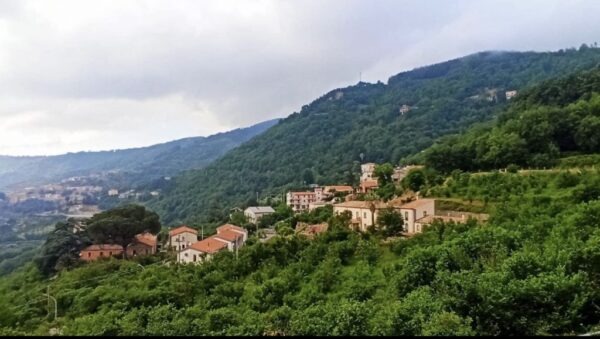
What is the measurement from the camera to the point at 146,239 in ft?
131

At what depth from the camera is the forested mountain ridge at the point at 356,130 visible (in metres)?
88.1

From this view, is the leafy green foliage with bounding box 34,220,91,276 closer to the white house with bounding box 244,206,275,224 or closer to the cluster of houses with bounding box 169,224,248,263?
the cluster of houses with bounding box 169,224,248,263

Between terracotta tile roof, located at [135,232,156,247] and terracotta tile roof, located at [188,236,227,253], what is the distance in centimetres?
528

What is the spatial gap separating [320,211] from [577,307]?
28.2m

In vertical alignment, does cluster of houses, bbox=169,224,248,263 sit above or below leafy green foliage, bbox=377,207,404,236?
below

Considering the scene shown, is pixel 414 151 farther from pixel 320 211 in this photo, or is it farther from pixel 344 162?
pixel 320 211

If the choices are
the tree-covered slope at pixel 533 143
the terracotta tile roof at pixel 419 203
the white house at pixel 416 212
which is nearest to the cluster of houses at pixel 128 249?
the white house at pixel 416 212

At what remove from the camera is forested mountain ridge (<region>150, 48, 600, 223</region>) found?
8812cm

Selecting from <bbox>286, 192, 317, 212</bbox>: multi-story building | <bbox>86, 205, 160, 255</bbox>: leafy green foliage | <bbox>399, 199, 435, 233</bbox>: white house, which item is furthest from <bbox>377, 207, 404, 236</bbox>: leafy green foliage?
<bbox>286, 192, 317, 212</bbox>: multi-story building

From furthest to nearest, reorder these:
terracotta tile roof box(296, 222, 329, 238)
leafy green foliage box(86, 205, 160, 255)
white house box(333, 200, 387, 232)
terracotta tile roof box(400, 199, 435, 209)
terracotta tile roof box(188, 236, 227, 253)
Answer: leafy green foliage box(86, 205, 160, 255)
terracotta tile roof box(188, 236, 227, 253)
white house box(333, 200, 387, 232)
terracotta tile roof box(296, 222, 329, 238)
terracotta tile roof box(400, 199, 435, 209)

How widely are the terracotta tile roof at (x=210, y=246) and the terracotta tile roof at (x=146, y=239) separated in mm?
5281

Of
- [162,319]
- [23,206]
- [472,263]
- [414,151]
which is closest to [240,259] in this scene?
[162,319]

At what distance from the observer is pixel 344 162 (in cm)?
9094

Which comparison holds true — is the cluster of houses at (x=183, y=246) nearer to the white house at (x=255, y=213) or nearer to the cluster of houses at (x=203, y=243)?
the cluster of houses at (x=203, y=243)
